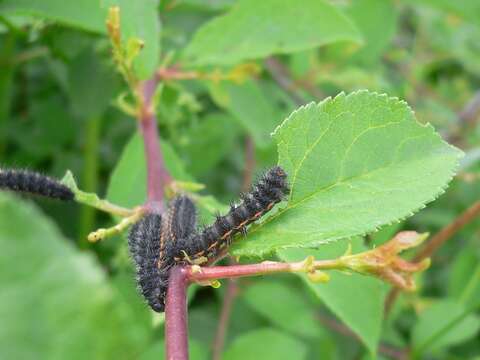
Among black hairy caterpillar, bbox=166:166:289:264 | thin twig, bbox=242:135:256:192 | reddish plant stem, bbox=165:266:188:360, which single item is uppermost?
black hairy caterpillar, bbox=166:166:289:264

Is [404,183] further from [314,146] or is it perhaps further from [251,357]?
[251,357]

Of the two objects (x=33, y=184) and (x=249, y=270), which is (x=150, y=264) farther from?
(x=33, y=184)

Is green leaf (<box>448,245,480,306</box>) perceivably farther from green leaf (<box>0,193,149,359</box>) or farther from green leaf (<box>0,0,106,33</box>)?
green leaf (<box>0,193,149,359</box>)

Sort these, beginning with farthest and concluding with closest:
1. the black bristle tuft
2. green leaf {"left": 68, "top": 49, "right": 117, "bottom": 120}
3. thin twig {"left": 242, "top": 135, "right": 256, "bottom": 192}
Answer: thin twig {"left": 242, "top": 135, "right": 256, "bottom": 192} < green leaf {"left": 68, "top": 49, "right": 117, "bottom": 120} < the black bristle tuft

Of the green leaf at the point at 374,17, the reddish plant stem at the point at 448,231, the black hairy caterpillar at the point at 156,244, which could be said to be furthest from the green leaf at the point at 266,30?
the green leaf at the point at 374,17

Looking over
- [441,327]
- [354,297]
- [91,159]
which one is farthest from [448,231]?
[91,159]

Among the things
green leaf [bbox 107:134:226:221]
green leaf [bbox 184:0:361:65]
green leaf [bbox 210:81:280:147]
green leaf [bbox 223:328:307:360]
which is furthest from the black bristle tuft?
green leaf [bbox 210:81:280:147]

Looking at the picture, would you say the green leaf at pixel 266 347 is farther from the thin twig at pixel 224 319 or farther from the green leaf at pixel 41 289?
the green leaf at pixel 41 289
